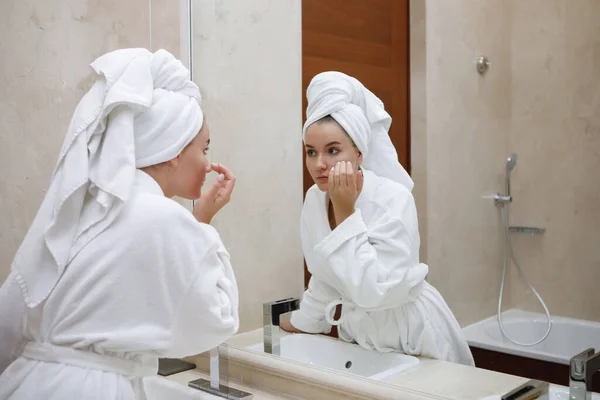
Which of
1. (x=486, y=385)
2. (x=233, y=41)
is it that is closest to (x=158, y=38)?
(x=233, y=41)

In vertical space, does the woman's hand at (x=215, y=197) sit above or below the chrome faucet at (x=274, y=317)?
above

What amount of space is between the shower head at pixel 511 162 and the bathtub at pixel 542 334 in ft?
0.81

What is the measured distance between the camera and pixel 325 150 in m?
1.27

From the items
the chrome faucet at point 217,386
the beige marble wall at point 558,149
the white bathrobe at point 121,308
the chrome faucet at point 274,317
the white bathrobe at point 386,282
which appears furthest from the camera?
the chrome faucet at point 274,317

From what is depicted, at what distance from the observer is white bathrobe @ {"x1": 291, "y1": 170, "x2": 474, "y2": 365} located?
115 centimetres

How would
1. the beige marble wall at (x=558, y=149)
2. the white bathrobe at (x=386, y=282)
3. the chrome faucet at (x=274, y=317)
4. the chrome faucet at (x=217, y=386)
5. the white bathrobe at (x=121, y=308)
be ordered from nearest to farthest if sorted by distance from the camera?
the white bathrobe at (x=121, y=308)
the beige marble wall at (x=558, y=149)
the white bathrobe at (x=386, y=282)
the chrome faucet at (x=217, y=386)
the chrome faucet at (x=274, y=317)

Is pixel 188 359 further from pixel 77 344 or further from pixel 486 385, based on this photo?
pixel 486 385

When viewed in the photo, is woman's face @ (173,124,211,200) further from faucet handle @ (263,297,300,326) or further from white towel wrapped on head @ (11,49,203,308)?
faucet handle @ (263,297,300,326)

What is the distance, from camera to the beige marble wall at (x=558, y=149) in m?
0.97

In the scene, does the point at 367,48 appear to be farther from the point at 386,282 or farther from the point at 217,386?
the point at 217,386

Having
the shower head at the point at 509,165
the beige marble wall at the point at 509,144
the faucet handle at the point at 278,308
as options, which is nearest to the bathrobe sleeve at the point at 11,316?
the faucet handle at the point at 278,308

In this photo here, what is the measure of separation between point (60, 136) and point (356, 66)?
73cm

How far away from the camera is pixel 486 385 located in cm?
106

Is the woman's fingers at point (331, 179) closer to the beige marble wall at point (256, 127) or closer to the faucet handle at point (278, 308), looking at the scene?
the beige marble wall at point (256, 127)
